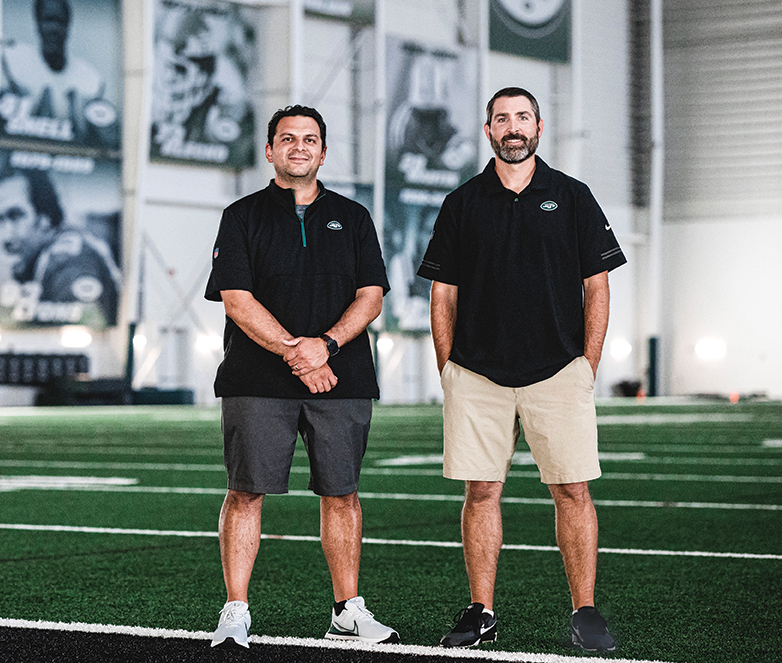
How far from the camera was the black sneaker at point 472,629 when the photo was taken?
4.25 meters

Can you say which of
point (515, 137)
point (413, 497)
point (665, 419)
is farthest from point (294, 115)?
point (665, 419)

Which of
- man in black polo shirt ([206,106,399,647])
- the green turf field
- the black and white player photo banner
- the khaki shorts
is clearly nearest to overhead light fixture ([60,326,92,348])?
the black and white player photo banner

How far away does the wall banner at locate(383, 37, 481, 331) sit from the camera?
110 ft

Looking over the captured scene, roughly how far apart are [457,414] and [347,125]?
98.0ft

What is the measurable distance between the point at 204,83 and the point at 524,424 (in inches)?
1091

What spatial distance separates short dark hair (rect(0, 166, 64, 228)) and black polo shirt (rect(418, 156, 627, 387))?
2554 centimetres

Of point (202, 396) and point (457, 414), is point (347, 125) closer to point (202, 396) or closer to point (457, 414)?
point (202, 396)

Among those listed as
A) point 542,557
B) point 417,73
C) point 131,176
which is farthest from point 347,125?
point 542,557

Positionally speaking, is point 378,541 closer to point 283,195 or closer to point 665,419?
point 283,195

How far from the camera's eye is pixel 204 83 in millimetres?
30766

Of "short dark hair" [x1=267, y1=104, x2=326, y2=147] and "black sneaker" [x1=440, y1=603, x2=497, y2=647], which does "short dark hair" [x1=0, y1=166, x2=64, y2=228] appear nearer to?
"short dark hair" [x1=267, y1=104, x2=326, y2=147]

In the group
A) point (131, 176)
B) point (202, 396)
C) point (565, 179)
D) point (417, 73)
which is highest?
point (417, 73)

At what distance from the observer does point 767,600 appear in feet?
16.8

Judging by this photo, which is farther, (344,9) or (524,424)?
(344,9)
